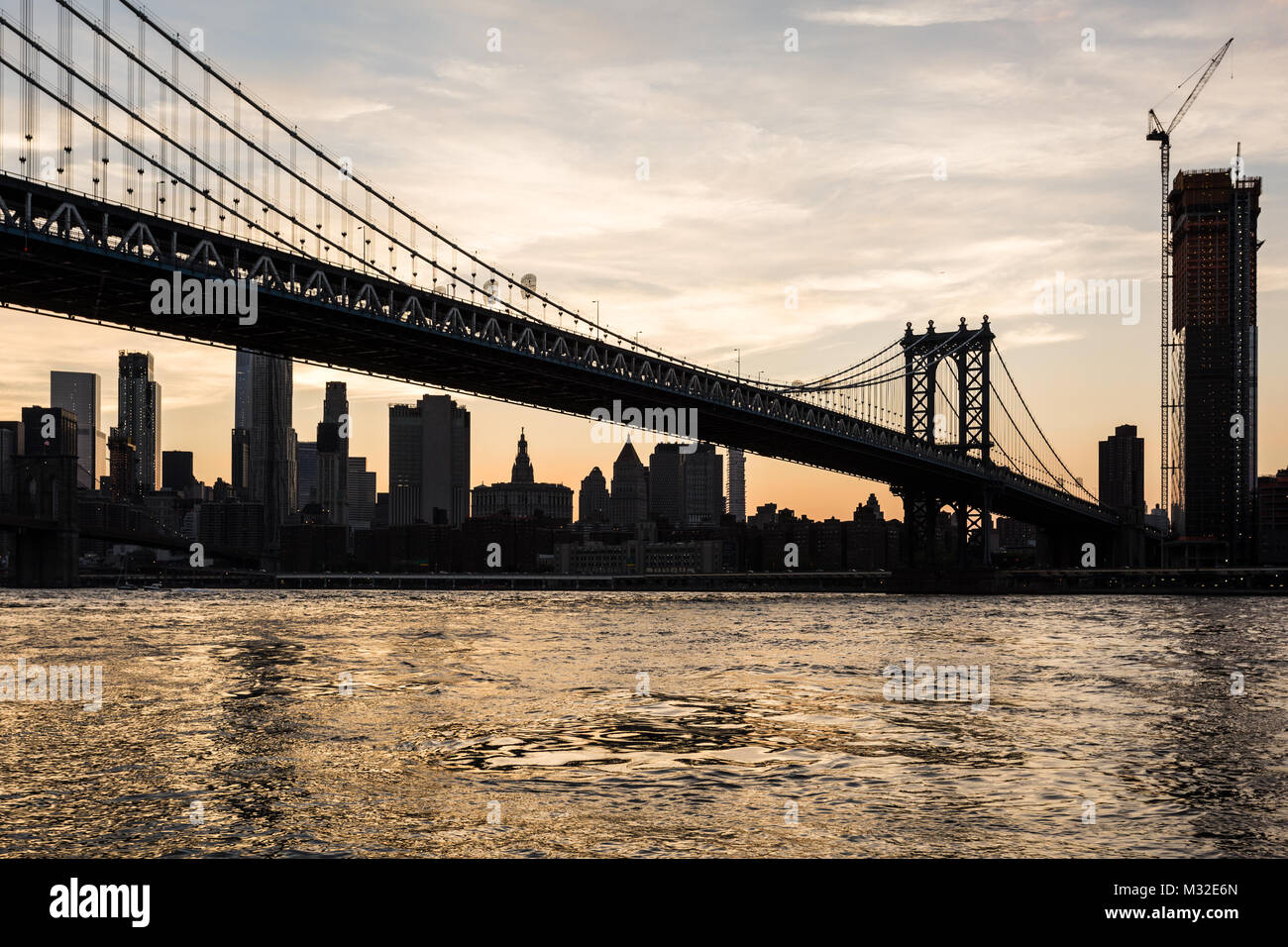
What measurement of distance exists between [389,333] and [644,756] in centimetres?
4731

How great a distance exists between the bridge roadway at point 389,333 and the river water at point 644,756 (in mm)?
18305

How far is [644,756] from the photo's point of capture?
55.2ft

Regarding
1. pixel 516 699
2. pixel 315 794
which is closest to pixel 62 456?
pixel 516 699

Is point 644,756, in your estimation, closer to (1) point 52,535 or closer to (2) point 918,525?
(2) point 918,525

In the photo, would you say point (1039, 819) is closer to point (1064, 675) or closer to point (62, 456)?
point (1064, 675)

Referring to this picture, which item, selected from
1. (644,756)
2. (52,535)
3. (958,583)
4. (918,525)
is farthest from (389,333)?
(52,535)

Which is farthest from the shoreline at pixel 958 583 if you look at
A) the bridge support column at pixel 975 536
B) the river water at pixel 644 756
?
the river water at pixel 644 756

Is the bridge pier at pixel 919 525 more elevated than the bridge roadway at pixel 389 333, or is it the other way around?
the bridge roadway at pixel 389 333

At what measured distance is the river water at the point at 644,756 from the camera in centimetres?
1173

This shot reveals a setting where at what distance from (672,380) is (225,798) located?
70.7 meters

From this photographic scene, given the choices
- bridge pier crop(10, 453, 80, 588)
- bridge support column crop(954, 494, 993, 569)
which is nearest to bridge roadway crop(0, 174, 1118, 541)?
bridge support column crop(954, 494, 993, 569)

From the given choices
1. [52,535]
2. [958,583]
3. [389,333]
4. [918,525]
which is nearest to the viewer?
[389,333]

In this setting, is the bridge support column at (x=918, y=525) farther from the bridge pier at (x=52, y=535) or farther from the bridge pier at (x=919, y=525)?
the bridge pier at (x=52, y=535)

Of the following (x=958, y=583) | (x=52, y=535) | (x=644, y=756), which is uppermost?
(x=52, y=535)
